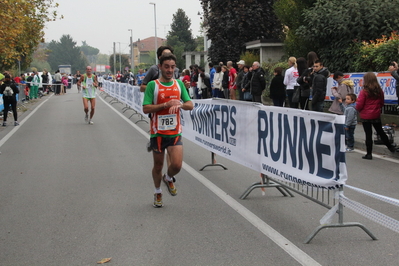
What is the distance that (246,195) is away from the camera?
7305mm

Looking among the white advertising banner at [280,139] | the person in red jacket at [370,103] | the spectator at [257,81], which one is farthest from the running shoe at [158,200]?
the spectator at [257,81]

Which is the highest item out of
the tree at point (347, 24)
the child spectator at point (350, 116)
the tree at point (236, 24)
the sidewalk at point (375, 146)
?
the tree at point (236, 24)

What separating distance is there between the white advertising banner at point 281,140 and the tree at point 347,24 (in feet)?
35.7

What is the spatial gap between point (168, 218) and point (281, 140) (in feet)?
5.27

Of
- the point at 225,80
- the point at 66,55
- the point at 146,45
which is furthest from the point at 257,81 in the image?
the point at 66,55

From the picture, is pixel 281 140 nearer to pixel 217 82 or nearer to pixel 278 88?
pixel 278 88

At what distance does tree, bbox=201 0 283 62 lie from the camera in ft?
109

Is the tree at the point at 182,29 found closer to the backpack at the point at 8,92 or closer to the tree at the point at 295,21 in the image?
the tree at the point at 295,21

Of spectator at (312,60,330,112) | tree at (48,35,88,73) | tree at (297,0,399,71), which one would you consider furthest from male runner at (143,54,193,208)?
tree at (48,35,88,73)

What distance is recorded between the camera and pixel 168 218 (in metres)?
6.40

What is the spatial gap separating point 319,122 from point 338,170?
578mm

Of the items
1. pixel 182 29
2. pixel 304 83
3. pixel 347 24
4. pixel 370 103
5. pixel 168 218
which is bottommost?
pixel 168 218

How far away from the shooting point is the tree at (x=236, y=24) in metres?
33.2

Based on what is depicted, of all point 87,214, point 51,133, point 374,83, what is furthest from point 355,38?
point 87,214
